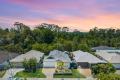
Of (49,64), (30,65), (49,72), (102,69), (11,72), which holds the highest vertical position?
(30,65)

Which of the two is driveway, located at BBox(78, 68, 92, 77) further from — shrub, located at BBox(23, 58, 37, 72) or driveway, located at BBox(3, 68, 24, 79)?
driveway, located at BBox(3, 68, 24, 79)

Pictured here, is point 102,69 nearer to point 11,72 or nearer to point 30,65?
point 30,65

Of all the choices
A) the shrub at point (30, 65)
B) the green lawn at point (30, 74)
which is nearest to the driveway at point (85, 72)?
the green lawn at point (30, 74)

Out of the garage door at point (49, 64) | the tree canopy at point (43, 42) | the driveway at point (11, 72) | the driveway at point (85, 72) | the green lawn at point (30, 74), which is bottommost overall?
the driveway at point (85, 72)

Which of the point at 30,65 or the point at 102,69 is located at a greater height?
the point at 30,65

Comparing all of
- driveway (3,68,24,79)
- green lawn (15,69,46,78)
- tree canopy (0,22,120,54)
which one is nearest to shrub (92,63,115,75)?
green lawn (15,69,46,78)

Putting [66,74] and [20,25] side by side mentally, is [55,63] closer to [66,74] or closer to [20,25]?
[66,74]

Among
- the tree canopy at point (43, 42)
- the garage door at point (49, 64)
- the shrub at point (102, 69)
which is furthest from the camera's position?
the tree canopy at point (43, 42)

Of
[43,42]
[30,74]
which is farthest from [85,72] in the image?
[43,42]

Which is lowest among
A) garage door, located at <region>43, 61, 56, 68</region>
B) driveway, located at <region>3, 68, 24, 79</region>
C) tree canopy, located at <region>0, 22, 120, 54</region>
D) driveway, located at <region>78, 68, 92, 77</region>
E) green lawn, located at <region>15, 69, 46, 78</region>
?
driveway, located at <region>78, 68, 92, 77</region>

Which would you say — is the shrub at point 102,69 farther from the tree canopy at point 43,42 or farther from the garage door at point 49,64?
the tree canopy at point 43,42

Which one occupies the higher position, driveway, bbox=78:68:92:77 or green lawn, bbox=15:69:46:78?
green lawn, bbox=15:69:46:78
